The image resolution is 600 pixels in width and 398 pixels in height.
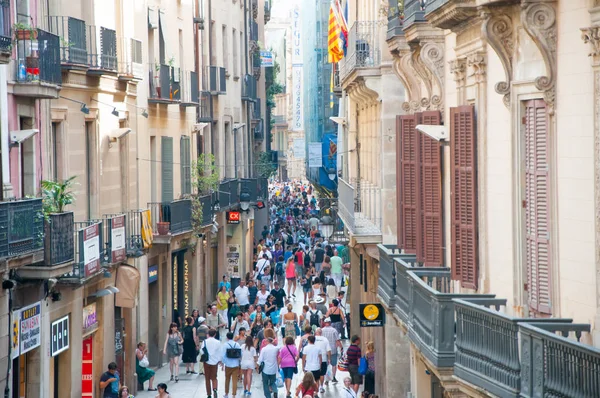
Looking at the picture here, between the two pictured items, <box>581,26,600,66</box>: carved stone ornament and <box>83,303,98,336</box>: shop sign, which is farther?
<box>83,303,98,336</box>: shop sign

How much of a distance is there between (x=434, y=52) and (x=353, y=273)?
1790 centimetres

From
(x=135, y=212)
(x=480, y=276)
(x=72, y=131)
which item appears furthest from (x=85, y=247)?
(x=480, y=276)

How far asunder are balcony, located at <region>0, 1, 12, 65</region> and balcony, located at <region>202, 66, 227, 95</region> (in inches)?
907

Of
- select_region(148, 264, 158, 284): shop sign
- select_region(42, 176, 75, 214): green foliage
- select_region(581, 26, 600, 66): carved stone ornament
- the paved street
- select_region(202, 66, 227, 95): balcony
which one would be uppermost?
select_region(202, 66, 227, 95): balcony

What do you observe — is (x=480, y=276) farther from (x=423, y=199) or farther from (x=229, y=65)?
(x=229, y=65)

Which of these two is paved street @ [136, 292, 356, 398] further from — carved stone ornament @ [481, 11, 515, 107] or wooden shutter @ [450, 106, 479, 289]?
carved stone ornament @ [481, 11, 515, 107]

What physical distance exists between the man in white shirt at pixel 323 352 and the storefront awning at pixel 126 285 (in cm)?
416

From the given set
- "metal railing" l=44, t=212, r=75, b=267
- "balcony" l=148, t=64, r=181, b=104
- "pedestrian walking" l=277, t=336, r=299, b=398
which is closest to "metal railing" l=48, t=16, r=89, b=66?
"metal railing" l=44, t=212, r=75, b=267

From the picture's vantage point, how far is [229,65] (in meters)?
48.8

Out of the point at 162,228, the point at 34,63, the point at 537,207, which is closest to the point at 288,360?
the point at 162,228

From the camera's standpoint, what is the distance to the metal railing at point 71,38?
24375mm

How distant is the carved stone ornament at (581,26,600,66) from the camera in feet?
37.8

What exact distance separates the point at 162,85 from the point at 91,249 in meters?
10.8

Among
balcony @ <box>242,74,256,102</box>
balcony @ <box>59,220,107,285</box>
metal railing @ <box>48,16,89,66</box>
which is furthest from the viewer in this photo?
balcony @ <box>242,74,256,102</box>
